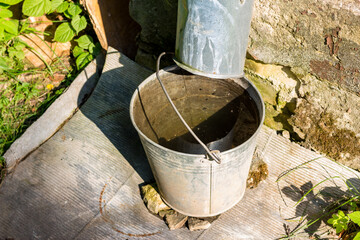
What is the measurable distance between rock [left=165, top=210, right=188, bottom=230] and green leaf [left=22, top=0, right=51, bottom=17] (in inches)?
69.3

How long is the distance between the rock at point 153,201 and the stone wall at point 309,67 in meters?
0.97

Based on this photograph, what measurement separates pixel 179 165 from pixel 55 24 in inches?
79.3

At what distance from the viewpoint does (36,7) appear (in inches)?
107

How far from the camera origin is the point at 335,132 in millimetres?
2314

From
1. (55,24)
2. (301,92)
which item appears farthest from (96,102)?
(301,92)

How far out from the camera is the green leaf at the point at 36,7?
271 centimetres

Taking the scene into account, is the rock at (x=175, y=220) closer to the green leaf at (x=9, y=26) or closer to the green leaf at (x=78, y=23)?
the green leaf at (x=78, y=23)

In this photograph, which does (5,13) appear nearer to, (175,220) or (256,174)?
(175,220)

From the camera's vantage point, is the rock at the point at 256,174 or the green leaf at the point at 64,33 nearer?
the rock at the point at 256,174

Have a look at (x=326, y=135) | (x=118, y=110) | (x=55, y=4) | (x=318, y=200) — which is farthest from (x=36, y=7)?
(x=318, y=200)

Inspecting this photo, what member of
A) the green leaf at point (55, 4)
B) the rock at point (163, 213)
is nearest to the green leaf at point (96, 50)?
the green leaf at point (55, 4)

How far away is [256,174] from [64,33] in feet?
6.17

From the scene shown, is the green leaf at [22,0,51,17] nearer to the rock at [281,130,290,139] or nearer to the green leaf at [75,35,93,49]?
the green leaf at [75,35,93,49]

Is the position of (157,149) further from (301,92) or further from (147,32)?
(147,32)
